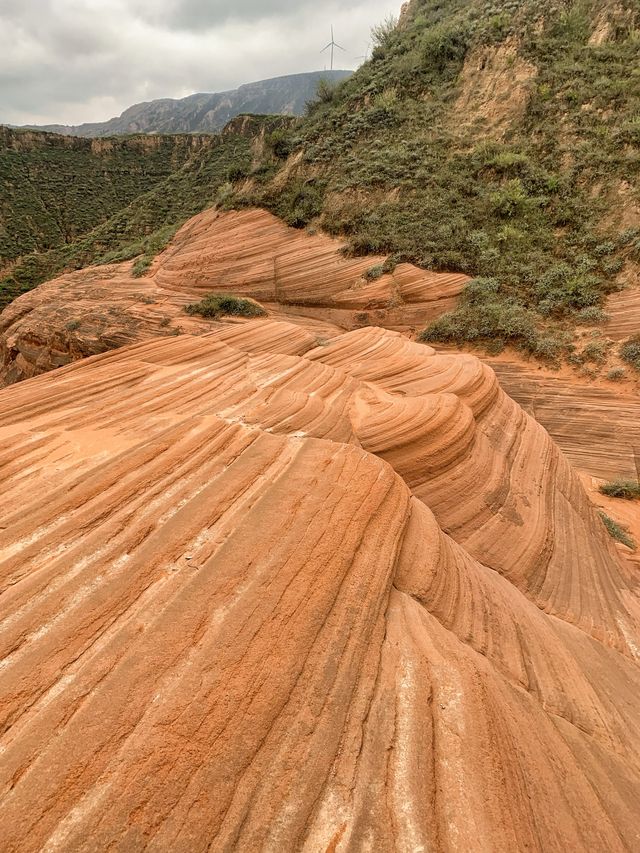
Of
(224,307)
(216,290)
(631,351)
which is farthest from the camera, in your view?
(216,290)

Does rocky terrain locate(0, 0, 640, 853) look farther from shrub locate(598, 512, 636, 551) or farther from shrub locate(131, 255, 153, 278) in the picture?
shrub locate(131, 255, 153, 278)

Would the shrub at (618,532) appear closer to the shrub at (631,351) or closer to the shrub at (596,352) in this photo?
the shrub at (631,351)

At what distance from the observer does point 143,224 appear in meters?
33.0

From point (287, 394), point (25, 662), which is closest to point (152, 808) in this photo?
point (25, 662)

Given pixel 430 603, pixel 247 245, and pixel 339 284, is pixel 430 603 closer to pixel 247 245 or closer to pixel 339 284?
pixel 339 284

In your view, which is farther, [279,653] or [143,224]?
[143,224]

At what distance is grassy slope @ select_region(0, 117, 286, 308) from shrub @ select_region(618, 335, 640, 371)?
23.6 meters

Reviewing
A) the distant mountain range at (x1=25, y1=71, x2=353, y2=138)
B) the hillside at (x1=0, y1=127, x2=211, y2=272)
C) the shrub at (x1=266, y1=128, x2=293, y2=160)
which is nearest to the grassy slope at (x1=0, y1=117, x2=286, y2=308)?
the shrub at (x1=266, y1=128, x2=293, y2=160)

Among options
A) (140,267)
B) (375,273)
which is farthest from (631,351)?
(140,267)

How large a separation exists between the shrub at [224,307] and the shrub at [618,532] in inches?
559

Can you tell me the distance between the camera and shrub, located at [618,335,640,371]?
42.0 ft

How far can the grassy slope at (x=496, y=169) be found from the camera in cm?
1623

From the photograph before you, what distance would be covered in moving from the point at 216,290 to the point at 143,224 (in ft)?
63.6

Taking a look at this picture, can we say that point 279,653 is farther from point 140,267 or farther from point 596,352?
point 140,267
